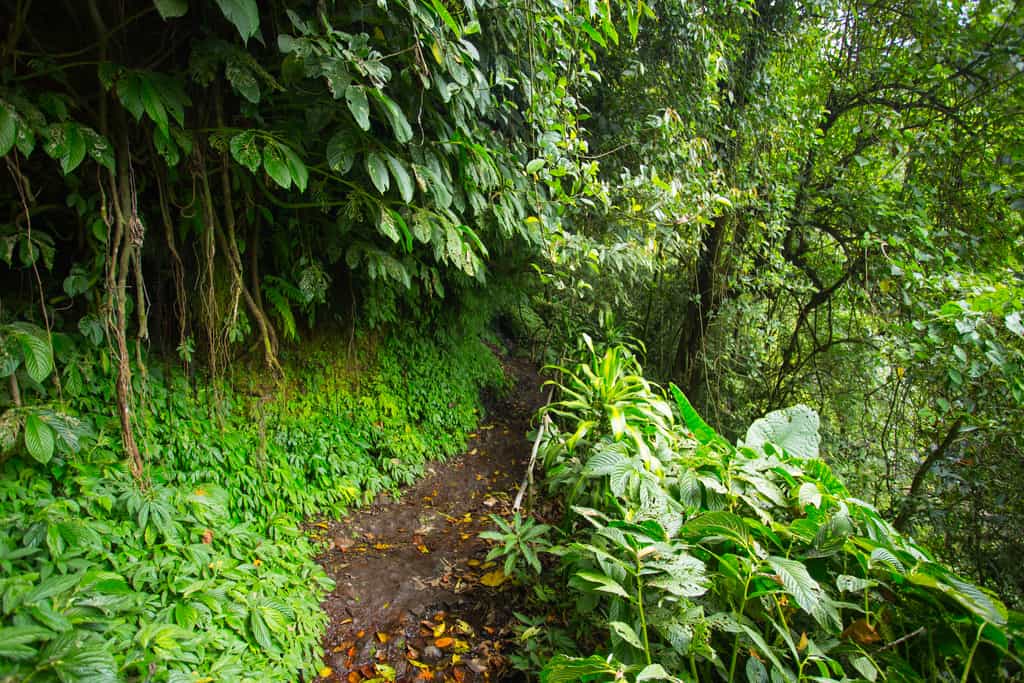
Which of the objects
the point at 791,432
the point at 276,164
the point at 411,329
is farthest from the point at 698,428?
the point at 411,329

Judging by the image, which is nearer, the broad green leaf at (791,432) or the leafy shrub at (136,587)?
the leafy shrub at (136,587)

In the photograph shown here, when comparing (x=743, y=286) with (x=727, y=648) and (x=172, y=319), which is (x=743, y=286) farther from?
(x=172, y=319)

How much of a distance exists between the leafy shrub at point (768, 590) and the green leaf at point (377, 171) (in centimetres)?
132

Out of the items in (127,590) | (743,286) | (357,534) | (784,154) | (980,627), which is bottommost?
(357,534)

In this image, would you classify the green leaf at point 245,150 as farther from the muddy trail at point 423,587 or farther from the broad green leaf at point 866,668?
the broad green leaf at point 866,668

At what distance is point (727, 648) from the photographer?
4.40 ft

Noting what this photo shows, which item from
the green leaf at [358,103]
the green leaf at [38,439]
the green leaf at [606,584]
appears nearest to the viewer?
the green leaf at [606,584]

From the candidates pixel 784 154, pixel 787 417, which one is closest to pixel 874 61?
pixel 784 154

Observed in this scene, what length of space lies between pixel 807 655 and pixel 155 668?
193 centimetres

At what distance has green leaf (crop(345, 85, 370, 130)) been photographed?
142 cm

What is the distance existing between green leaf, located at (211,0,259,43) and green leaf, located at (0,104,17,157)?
71 centimetres

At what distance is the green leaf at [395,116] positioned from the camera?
1476mm

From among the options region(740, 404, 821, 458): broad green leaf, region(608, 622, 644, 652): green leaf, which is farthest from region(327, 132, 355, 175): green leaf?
region(740, 404, 821, 458): broad green leaf

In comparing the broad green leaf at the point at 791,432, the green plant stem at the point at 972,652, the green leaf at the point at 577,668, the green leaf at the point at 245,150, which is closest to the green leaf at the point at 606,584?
the green leaf at the point at 577,668
